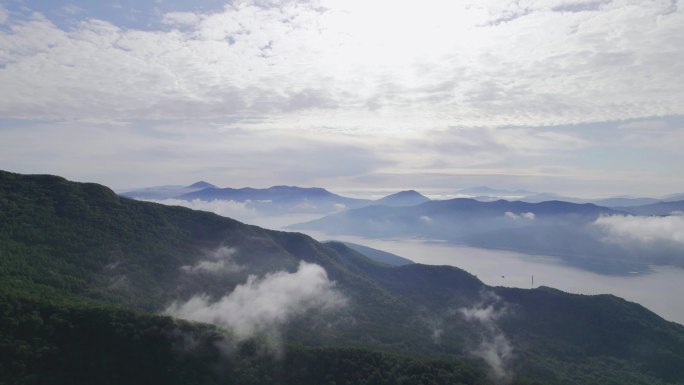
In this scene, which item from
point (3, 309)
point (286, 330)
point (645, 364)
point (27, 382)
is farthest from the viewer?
point (645, 364)

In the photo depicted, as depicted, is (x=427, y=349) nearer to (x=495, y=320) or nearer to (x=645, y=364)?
(x=495, y=320)

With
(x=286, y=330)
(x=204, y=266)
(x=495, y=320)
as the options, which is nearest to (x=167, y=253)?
(x=204, y=266)

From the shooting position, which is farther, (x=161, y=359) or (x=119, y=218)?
(x=119, y=218)

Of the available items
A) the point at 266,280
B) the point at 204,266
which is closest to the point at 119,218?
the point at 204,266

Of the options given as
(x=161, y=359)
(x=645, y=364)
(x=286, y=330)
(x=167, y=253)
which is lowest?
(x=645, y=364)

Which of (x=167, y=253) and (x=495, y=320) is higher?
(x=167, y=253)

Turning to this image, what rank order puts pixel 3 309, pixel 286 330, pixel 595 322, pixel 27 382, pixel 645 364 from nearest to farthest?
pixel 27 382 → pixel 3 309 → pixel 286 330 → pixel 645 364 → pixel 595 322
